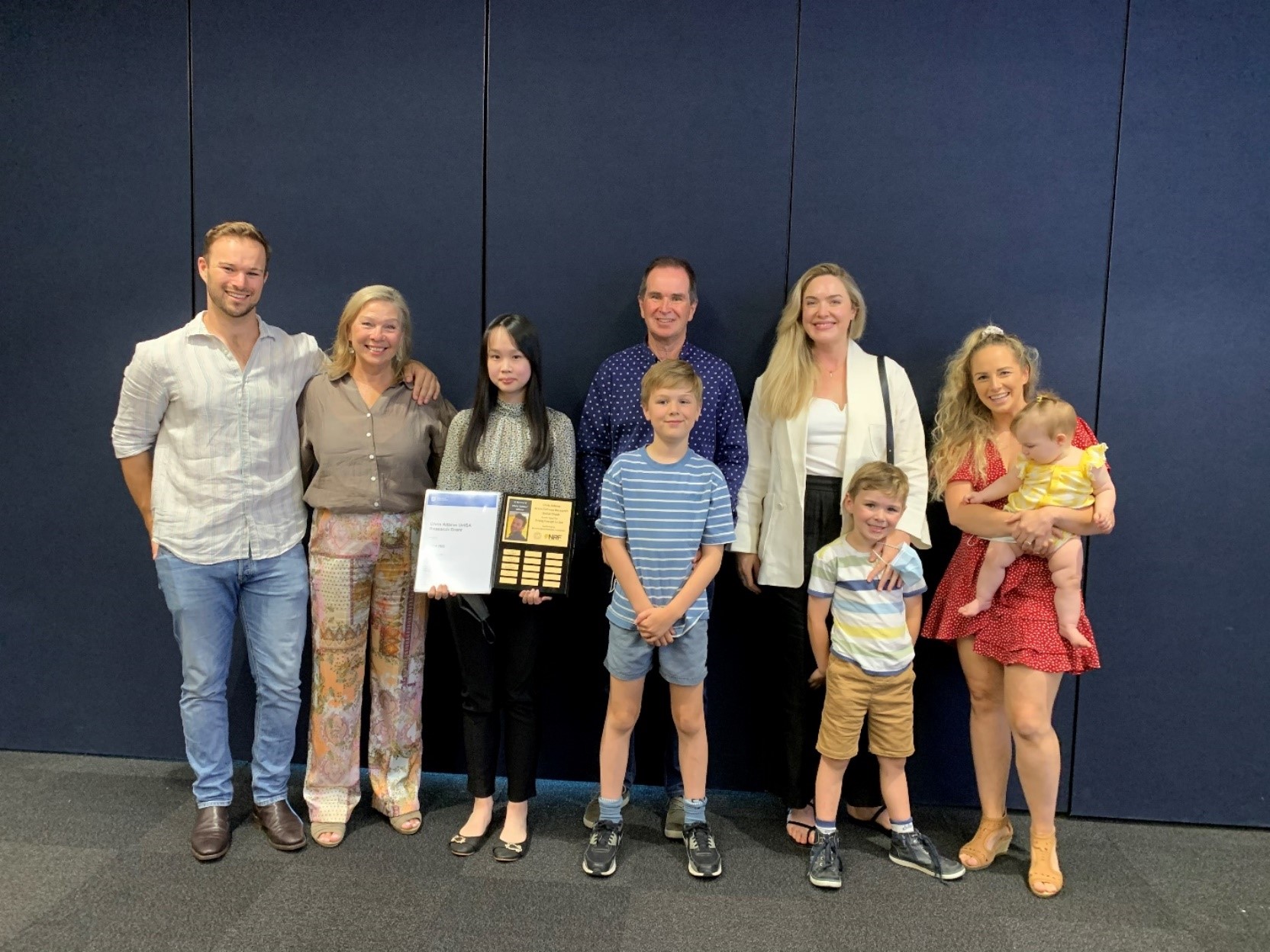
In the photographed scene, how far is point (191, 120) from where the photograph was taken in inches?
123

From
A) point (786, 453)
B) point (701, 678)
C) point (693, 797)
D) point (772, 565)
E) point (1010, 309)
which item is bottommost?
point (693, 797)

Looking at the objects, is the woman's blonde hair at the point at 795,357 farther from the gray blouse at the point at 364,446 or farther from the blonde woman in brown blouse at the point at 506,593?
the gray blouse at the point at 364,446

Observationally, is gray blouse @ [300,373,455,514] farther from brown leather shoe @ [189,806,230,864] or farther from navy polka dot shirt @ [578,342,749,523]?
brown leather shoe @ [189,806,230,864]

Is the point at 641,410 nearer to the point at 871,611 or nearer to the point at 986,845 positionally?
the point at 871,611

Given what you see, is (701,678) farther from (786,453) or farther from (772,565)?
Result: (786,453)

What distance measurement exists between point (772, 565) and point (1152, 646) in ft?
4.73

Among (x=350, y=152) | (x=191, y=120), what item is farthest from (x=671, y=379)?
(x=191, y=120)

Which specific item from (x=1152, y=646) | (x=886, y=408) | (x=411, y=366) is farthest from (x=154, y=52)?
(x=1152, y=646)

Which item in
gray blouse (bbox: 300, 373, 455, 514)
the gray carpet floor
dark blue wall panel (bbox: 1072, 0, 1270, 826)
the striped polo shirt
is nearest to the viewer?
the gray carpet floor

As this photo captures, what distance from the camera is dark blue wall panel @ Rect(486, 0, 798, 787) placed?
2.98 metres

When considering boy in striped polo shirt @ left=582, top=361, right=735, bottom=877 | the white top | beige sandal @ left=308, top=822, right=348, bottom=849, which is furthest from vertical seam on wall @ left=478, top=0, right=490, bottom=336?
beige sandal @ left=308, top=822, right=348, bottom=849

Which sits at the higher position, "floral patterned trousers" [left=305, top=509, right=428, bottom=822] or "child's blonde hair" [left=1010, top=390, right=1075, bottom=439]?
"child's blonde hair" [left=1010, top=390, right=1075, bottom=439]

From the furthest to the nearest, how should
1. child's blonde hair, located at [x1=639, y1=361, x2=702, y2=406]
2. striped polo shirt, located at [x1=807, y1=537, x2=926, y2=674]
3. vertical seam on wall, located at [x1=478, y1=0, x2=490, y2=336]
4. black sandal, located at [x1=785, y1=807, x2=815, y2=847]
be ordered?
vertical seam on wall, located at [x1=478, y1=0, x2=490, y2=336] → black sandal, located at [x1=785, y1=807, x2=815, y2=847] → striped polo shirt, located at [x1=807, y1=537, x2=926, y2=674] → child's blonde hair, located at [x1=639, y1=361, x2=702, y2=406]

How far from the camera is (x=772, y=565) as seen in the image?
2.75 meters
